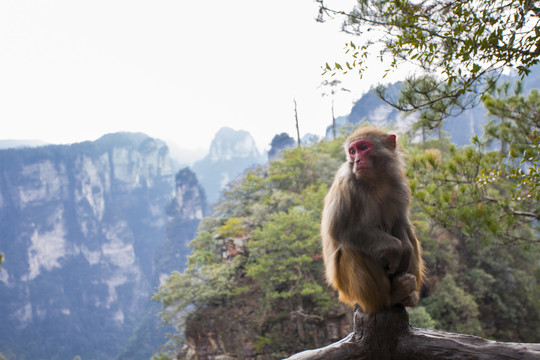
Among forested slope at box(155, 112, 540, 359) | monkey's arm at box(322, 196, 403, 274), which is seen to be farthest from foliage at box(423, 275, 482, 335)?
monkey's arm at box(322, 196, 403, 274)

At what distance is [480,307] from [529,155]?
12.9 metres

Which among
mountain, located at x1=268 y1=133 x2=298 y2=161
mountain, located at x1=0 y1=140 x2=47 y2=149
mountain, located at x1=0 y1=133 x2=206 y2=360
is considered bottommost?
mountain, located at x1=0 y1=133 x2=206 y2=360

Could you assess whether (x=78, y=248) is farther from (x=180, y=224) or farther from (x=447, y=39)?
(x=447, y=39)

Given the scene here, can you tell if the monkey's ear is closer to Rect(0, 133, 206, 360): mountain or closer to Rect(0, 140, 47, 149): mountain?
Rect(0, 133, 206, 360): mountain

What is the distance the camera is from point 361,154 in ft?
7.23

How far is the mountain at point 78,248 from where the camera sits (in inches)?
1964

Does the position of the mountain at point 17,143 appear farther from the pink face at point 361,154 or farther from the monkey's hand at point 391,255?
the monkey's hand at point 391,255

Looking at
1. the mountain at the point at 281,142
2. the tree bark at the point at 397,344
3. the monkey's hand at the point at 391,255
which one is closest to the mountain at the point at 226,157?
the mountain at the point at 281,142

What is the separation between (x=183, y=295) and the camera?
1140 cm

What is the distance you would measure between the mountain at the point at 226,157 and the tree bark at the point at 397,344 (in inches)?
3193

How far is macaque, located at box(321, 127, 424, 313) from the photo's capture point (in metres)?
2.08

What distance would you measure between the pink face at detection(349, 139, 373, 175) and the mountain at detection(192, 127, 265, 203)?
80830 millimetres

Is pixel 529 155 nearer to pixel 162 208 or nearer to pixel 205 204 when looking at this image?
pixel 205 204

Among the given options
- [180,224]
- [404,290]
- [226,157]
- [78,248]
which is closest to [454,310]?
[404,290]
